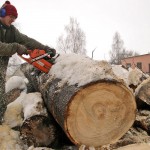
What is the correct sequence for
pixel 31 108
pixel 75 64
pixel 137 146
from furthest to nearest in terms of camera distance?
pixel 31 108, pixel 75 64, pixel 137 146

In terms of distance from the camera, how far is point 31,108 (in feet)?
13.7

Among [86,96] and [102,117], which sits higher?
[86,96]

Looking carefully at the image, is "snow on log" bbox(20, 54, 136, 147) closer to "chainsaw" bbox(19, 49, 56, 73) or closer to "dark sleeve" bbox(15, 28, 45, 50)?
"chainsaw" bbox(19, 49, 56, 73)

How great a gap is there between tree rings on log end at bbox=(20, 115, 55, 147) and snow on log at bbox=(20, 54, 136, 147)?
434 mm

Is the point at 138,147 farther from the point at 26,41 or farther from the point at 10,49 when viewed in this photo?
the point at 26,41

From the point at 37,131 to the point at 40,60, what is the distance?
106 centimetres

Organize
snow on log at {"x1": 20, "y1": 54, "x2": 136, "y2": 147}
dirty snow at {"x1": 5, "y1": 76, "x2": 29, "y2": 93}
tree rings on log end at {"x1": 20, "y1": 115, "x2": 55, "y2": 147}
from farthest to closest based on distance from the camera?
dirty snow at {"x1": 5, "y1": 76, "x2": 29, "y2": 93} → tree rings on log end at {"x1": 20, "y1": 115, "x2": 55, "y2": 147} → snow on log at {"x1": 20, "y1": 54, "x2": 136, "y2": 147}

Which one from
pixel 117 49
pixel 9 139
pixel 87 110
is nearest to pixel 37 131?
pixel 9 139

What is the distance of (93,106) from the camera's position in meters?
3.40

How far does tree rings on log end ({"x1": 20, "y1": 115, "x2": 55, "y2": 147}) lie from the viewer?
398cm

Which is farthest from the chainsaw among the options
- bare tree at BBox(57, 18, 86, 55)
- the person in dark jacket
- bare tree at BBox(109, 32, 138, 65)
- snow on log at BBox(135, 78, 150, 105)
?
bare tree at BBox(109, 32, 138, 65)

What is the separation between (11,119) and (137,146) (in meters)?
2.18

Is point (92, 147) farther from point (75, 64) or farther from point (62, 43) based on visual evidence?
point (62, 43)

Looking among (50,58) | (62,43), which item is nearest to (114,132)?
(50,58)
